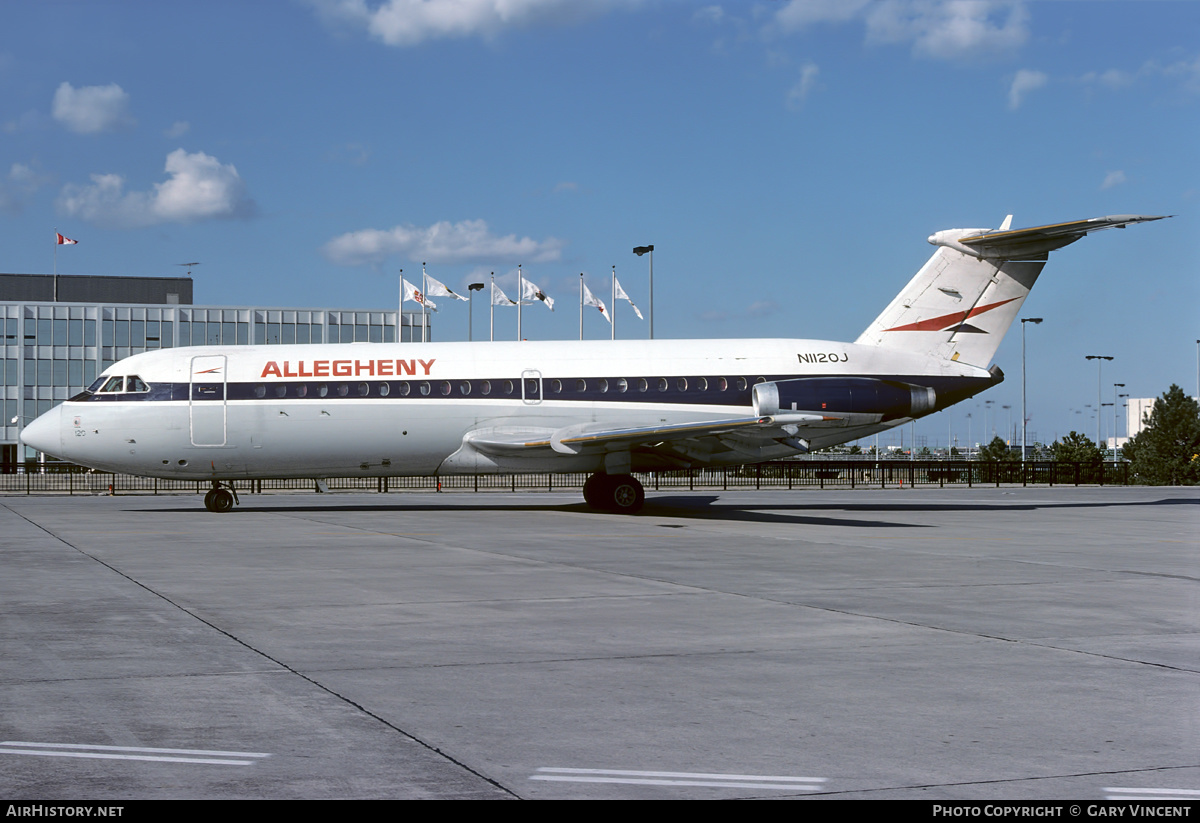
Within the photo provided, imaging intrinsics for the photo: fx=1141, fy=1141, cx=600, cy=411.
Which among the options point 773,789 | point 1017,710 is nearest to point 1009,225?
point 1017,710

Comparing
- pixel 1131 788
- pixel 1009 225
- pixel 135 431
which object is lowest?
pixel 1131 788

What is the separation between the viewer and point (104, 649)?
29.1ft

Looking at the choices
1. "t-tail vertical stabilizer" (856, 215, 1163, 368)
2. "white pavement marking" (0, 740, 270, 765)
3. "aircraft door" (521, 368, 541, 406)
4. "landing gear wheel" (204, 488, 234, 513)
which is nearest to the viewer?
"white pavement marking" (0, 740, 270, 765)

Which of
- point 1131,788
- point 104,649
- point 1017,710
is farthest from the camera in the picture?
point 104,649

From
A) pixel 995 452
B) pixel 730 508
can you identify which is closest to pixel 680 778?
pixel 730 508

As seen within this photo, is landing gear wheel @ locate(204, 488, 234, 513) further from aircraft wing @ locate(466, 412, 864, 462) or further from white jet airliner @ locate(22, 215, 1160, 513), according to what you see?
aircraft wing @ locate(466, 412, 864, 462)

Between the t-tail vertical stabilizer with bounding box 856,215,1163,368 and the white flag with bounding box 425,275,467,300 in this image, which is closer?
the t-tail vertical stabilizer with bounding box 856,215,1163,368

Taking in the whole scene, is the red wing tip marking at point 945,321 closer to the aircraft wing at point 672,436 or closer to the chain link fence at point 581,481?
the aircraft wing at point 672,436

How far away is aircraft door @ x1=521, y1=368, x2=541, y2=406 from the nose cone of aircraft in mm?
10535

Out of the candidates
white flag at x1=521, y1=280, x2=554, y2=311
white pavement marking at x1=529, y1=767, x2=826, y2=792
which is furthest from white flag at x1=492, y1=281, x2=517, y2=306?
white pavement marking at x1=529, y1=767, x2=826, y2=792

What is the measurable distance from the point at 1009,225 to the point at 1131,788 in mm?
26135

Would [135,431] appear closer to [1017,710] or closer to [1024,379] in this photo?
[1017,710]

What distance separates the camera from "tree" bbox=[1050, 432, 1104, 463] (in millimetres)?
71062

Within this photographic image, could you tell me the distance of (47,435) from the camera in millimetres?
25906
